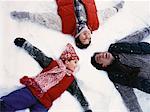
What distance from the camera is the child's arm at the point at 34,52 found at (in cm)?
158

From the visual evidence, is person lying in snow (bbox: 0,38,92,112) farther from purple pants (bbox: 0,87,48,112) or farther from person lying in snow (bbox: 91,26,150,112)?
person lying in snow (bbox: 91,26,150,112)

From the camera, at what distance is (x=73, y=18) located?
5.54 ft

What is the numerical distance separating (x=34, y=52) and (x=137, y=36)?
48 cm

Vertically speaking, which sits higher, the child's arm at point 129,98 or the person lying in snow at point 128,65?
the person lying in snow at point 128,65

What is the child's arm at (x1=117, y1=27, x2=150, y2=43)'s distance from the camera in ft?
5.72

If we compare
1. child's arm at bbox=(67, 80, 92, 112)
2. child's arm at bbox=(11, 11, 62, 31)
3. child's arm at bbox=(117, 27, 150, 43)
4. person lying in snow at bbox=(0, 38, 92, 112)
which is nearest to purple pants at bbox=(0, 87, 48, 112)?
person lying in snow at bbox=(0, 38, 92, 112)

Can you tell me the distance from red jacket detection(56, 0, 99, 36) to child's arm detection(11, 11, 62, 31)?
0.03m

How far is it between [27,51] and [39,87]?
0.16 metres

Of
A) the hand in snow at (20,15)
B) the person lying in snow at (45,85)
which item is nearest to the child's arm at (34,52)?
the person lying in snow at (45,85)

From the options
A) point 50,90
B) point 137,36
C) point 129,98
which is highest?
point 137,36

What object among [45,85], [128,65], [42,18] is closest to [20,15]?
[42,18]

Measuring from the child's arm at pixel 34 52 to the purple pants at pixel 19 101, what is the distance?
14 cm

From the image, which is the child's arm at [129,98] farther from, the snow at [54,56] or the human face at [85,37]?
the human face at [85,37]

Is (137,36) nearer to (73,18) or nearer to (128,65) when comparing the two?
(128,65)
